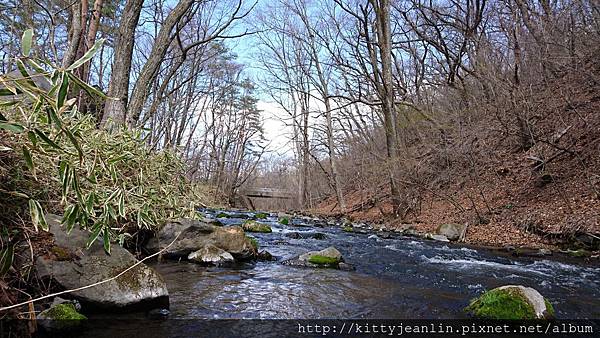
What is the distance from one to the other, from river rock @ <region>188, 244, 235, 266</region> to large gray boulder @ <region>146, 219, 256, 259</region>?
4.8 inches

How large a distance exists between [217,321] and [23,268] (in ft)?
4.95

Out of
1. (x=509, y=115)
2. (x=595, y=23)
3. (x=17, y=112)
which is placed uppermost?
(x=595, y=23)

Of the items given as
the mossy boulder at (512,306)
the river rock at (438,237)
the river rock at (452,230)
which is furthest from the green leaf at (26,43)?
the river rock at (452,230)

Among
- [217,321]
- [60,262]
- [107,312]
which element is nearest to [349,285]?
[217,321]

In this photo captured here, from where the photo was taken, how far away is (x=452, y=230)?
29.5 ft

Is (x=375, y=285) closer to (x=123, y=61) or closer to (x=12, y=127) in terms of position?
(x=12, y=127)

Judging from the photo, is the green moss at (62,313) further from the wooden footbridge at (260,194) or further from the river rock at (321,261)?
the wooden footbridge at (260,194)

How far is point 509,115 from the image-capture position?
9.72 meters

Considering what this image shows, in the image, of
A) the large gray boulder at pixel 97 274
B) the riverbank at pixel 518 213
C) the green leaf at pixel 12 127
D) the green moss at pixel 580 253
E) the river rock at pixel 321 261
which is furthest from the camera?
the riverbank at pixel 518 213

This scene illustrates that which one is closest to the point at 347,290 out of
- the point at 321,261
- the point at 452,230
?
the point at 321,261

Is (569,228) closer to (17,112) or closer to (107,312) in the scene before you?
(107,312)

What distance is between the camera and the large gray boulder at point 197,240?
5355 mm

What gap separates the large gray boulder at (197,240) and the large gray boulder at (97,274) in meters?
2.08

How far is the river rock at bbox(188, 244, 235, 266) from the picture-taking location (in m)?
5.35
